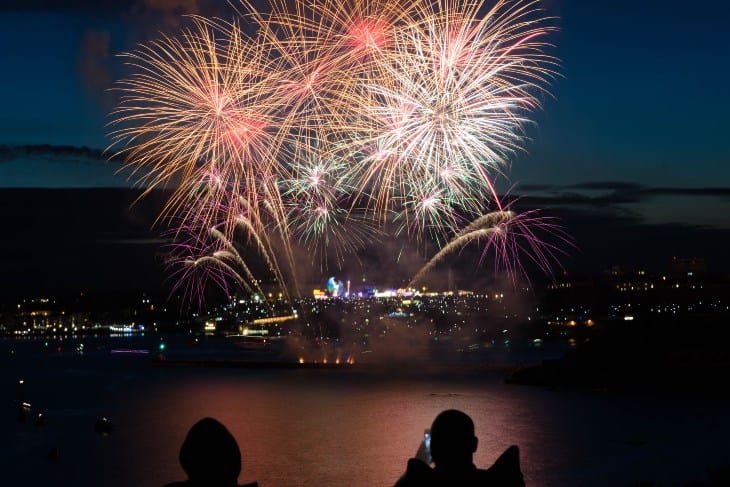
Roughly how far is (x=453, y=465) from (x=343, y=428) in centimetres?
2651

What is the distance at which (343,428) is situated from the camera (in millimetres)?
28797

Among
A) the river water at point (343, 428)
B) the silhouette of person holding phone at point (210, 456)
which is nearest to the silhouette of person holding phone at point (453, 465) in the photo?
the silhouette of person holding phone at point (210, 456)

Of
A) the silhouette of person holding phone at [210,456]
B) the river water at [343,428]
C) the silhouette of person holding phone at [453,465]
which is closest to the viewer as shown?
the silhouette of person holding phone at [210,456]

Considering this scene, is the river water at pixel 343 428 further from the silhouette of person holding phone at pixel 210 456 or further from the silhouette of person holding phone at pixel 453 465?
the silhouette of person holding phone at pixel 210 456

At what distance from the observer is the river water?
20.5 m

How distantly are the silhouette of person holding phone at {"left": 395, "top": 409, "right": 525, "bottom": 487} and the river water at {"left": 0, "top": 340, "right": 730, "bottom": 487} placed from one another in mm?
13978

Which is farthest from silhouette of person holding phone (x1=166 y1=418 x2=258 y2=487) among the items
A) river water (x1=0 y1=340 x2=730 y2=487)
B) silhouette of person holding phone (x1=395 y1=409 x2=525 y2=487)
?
river water (x1=0 y1=340 x2=730 y2=487)

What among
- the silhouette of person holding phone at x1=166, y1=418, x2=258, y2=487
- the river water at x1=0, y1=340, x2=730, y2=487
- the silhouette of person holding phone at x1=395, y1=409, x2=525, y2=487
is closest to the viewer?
the silhouette of person holding phone at x1=166, y1=418, x2=258, y2=487

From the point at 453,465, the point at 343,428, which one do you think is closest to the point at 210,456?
the point at 453,465

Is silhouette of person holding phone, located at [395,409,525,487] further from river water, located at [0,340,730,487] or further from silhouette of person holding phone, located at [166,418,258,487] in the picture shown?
river water, located at [0,340,730,487]

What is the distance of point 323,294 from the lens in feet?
349

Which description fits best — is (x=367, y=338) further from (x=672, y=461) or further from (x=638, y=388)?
(x=672, y=461)

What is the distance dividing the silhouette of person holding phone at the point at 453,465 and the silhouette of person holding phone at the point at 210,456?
0.57m

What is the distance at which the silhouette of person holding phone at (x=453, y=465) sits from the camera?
9.27 feet
